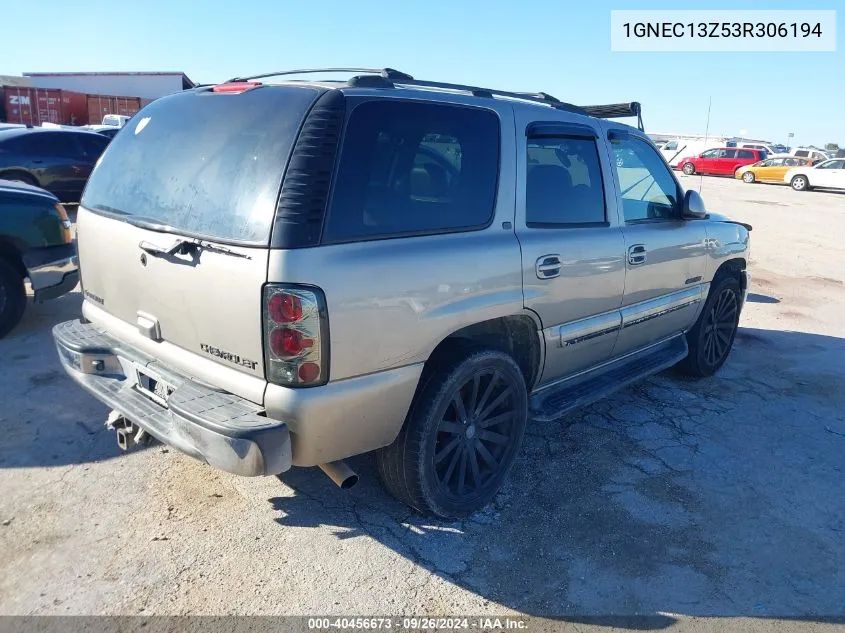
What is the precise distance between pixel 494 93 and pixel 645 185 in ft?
4.94

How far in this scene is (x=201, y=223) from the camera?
8.63 ft

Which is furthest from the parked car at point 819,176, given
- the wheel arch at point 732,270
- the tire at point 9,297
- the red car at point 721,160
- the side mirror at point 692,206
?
the tire at point 9,297

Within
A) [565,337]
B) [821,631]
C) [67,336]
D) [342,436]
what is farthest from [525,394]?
[67,336]

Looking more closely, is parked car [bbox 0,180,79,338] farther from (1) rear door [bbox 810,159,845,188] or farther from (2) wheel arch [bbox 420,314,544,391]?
(1) rear door [bbox 810,159,845,188]

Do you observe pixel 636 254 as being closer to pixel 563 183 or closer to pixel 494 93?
pixel 563 183

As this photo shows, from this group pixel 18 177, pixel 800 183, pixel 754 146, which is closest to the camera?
pixel 18 177

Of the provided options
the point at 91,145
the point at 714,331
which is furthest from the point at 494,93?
the point at 91,145

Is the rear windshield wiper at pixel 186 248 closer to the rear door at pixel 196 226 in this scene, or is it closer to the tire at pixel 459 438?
the rear door at pixel 196 226

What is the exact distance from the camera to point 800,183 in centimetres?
2767

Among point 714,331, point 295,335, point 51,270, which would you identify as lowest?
point 714,331

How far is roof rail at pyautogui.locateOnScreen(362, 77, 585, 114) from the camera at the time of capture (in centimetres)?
313

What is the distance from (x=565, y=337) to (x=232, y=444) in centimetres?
195

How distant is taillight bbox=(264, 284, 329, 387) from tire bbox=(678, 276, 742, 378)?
3657mm

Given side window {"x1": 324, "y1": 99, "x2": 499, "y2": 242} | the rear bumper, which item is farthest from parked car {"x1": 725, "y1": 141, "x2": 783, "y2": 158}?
the rear bumper
